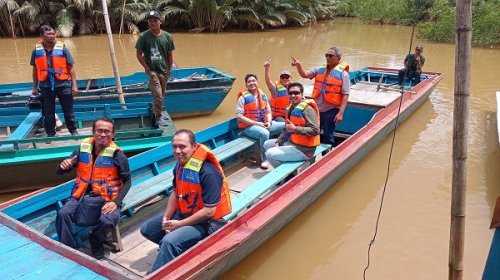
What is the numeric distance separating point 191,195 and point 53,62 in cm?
344

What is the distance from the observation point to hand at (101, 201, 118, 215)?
12.1 feet

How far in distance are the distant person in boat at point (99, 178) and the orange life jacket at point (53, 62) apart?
7.95ft

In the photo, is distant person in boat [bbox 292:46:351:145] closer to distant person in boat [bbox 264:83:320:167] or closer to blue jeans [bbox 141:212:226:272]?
distant person in boat [bbox 264:83:320:167]

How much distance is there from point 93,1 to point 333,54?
56.1 ft

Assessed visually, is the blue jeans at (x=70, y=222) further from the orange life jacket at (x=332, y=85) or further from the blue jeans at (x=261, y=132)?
the orange life jacket at (x=332, y=85)

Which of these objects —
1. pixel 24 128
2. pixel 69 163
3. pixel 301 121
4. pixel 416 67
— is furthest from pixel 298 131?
pixel 416 67

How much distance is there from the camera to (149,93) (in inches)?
313

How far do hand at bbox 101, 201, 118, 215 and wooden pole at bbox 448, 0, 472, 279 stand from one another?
2627 millimetres

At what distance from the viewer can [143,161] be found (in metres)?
5.07

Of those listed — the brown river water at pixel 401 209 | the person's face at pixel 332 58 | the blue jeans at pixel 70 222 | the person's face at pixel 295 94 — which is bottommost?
the brown river water at pixel 401 209

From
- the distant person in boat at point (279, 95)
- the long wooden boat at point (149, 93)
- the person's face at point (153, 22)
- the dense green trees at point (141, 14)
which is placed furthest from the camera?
the dense green trees at point (141, 14)

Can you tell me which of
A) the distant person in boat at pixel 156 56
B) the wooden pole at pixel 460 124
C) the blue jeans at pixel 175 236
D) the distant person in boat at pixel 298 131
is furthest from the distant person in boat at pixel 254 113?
the wooden pole at pixel 460 124

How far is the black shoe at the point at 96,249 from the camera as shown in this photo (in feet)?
12.9

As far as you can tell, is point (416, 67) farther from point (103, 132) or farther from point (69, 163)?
point (69, 163)
